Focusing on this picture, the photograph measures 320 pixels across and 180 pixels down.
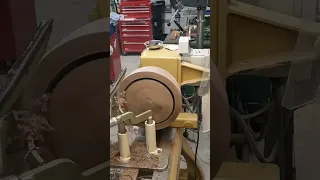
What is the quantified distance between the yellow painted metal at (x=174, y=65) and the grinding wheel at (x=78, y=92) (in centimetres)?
67

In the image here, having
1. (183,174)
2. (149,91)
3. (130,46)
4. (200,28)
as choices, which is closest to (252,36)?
(149,91)

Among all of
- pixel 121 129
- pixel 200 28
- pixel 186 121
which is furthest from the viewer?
pixel 200 28

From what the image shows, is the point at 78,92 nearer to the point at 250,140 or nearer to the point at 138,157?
the point at 250,140

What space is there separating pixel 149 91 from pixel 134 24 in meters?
2.80

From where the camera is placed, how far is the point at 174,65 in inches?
53.0

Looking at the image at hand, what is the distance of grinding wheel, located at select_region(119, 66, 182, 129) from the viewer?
3.27 ft

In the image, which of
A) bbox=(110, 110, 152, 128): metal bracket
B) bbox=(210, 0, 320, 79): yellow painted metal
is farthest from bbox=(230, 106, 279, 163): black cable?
bbox=(110, 110, 152, 128): metal bracket

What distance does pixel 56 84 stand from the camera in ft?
2.08

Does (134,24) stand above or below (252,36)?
below

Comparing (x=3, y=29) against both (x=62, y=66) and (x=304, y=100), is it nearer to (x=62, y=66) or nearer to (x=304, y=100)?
(x=62, y=66)

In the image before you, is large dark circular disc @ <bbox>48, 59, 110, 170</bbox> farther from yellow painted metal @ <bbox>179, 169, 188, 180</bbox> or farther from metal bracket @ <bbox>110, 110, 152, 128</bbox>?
yellow painted metal @ <bbox>179, 169, 188, 180</bbox>

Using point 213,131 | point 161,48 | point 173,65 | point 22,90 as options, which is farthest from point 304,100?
point 161,48

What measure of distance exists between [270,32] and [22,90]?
400 millimetres

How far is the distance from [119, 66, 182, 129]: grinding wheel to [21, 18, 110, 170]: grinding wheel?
0.34 metres
